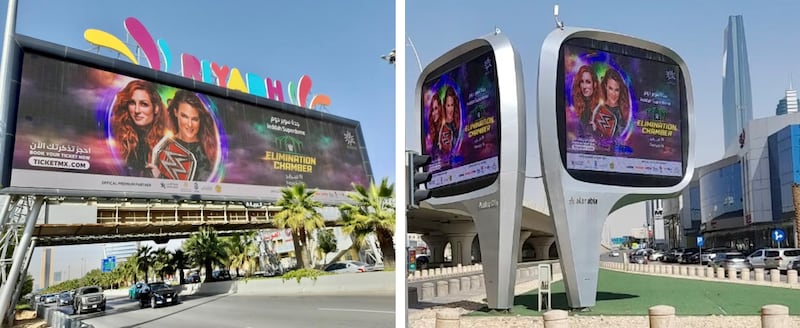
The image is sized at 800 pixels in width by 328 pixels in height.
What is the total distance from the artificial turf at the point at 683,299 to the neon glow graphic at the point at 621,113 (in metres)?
3.91

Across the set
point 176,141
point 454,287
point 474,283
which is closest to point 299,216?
point 176,141

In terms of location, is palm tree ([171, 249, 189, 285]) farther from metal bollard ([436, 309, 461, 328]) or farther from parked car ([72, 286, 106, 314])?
metal bollard ([436, 309, 461, 328])

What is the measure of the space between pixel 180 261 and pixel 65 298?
6.12 m

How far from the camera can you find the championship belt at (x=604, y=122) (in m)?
19.3

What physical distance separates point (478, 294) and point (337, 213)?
22.8 feet

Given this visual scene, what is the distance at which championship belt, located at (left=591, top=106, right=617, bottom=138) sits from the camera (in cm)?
1933

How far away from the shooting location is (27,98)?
15773 millimetres

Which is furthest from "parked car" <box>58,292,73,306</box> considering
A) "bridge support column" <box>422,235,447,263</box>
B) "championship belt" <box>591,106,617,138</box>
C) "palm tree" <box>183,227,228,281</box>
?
"bridge support column" <box>422,235,447,263</box>

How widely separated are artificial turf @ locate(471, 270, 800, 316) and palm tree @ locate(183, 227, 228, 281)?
8.83 m

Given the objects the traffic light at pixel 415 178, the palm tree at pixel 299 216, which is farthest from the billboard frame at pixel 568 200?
the traffic light at pixel 415 178

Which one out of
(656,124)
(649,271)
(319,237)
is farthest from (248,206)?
(649,271)

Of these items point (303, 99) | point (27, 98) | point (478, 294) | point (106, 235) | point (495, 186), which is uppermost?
point (303, 99)

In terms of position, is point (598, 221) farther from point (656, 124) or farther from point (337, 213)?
point (337, 213)

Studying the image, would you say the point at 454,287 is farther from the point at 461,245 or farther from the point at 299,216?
the point at 461,245
